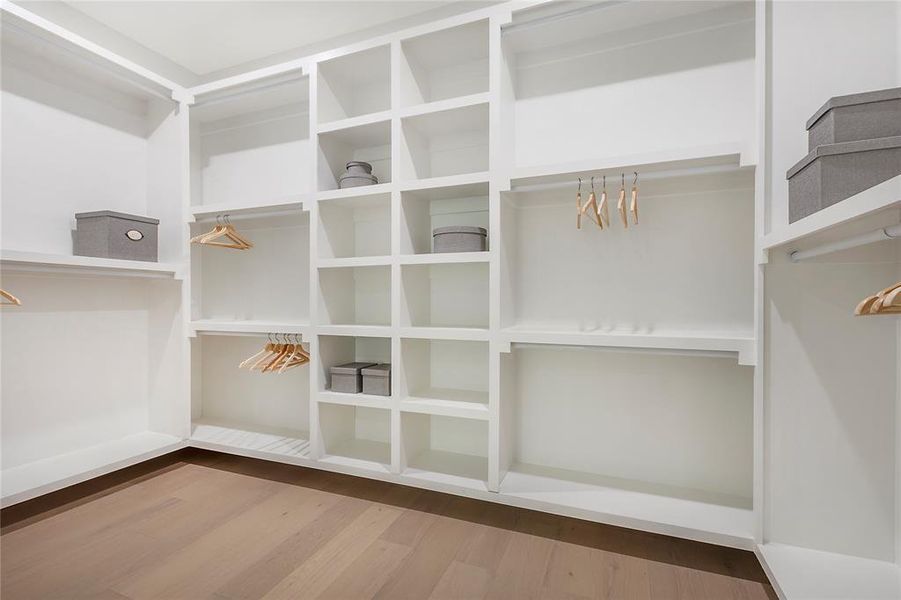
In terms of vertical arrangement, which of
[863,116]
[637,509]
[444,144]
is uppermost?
[444,144]

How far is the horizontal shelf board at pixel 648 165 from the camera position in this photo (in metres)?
1.61

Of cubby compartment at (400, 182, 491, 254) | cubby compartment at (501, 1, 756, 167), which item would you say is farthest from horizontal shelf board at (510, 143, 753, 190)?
cubby compartment at (400, 182, 491, 254)

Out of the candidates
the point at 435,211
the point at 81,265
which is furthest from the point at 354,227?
the point at 81,265

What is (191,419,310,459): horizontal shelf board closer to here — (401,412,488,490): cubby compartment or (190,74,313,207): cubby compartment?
(401,412,488,490): cubby compartment

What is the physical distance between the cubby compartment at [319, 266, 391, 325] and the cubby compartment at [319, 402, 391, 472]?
50 centimetres

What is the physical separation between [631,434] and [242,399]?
239cm

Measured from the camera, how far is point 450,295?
2.38 m

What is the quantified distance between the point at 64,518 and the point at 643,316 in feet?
9.14

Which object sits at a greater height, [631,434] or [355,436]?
[631,434]

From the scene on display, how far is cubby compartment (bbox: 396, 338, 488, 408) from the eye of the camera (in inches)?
84.2

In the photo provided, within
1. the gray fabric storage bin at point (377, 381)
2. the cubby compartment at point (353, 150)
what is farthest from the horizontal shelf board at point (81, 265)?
the gray fabric storage bin at point (377, 381)

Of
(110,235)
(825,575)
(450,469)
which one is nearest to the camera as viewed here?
(825,575)

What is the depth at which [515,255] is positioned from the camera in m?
2.19

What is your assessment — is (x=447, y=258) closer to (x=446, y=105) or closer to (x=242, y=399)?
(x=446, y=105)
